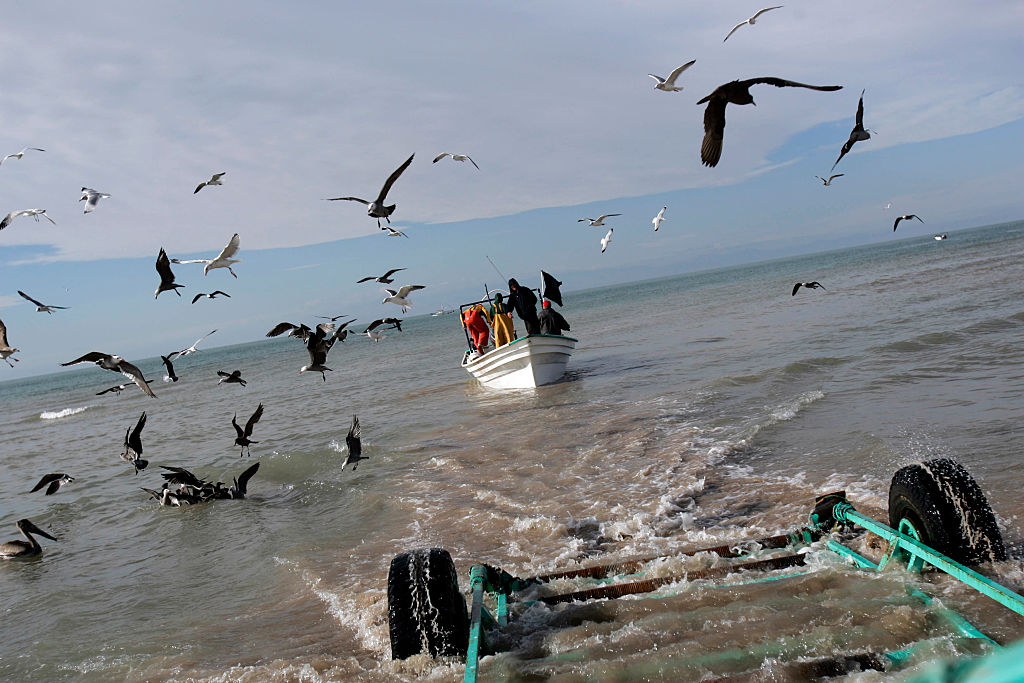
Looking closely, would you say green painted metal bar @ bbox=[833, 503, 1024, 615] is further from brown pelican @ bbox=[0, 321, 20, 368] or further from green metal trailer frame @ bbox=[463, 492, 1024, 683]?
brown pelican @ bbox=[0, 321, 20, 368]

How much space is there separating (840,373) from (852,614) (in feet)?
28.8

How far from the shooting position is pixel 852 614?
3.83 meters

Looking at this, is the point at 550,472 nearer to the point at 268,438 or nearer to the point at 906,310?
the point at 268,438

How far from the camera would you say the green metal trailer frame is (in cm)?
331

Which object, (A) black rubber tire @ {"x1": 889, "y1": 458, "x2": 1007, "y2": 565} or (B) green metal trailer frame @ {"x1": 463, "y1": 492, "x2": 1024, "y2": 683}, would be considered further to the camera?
(A) black rubber tire @ {"x1": 889, "y1": 458, "x2": 1007, "y2": 565}

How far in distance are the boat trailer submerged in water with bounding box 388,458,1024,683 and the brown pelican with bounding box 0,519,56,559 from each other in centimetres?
648

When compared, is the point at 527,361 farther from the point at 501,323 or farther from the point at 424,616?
the point at 424,616

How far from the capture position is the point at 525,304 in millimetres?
16734

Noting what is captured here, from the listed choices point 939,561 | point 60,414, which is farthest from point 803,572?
point 60,414

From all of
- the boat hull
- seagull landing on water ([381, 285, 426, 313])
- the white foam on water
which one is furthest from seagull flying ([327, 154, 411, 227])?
the white foam on water

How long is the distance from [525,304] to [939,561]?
44.1 feet

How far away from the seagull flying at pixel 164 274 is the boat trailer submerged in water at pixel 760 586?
224 inches

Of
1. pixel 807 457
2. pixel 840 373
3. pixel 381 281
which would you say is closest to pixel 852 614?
pixel 807 457

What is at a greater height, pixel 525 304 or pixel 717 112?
pixel 717 112
